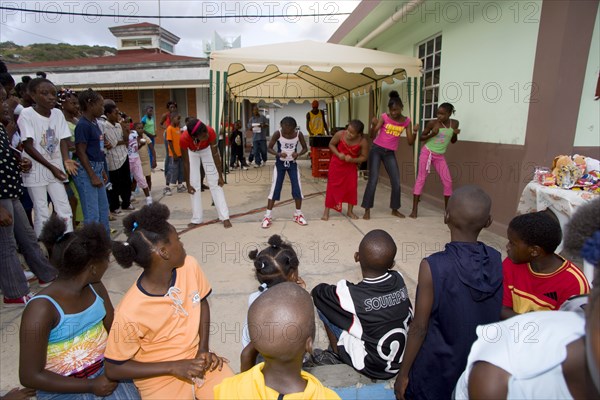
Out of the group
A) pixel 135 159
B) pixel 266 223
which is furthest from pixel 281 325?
pixel 135 159

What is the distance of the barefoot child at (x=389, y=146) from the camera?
539 centimetres

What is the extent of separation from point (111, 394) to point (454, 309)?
1526 mm

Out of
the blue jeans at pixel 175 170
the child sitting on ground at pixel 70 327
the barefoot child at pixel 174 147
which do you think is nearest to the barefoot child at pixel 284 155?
the barefoot child at pixel 174 147

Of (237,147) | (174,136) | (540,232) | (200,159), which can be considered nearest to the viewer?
(540,232)

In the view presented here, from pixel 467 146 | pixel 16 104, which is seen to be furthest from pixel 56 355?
pixel 467 146

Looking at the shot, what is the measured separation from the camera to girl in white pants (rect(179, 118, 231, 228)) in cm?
467

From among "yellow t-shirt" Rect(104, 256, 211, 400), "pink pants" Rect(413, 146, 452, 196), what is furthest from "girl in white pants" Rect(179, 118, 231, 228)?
"yellow t-shirt" Rect(104, 256, 211, 400)

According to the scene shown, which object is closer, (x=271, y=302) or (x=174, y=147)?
(x=271, y=302)

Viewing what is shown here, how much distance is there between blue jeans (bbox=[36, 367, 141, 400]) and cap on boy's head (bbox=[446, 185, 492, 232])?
1.64 metres

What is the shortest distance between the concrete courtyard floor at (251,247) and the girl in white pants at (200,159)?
364mm

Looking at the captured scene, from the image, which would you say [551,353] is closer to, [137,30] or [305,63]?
[305,63]

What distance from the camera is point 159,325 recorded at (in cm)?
157

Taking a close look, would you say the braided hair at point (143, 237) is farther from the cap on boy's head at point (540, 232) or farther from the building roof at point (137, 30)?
the building roof at point (137, 30)

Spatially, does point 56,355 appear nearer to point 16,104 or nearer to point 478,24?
point 16,104
